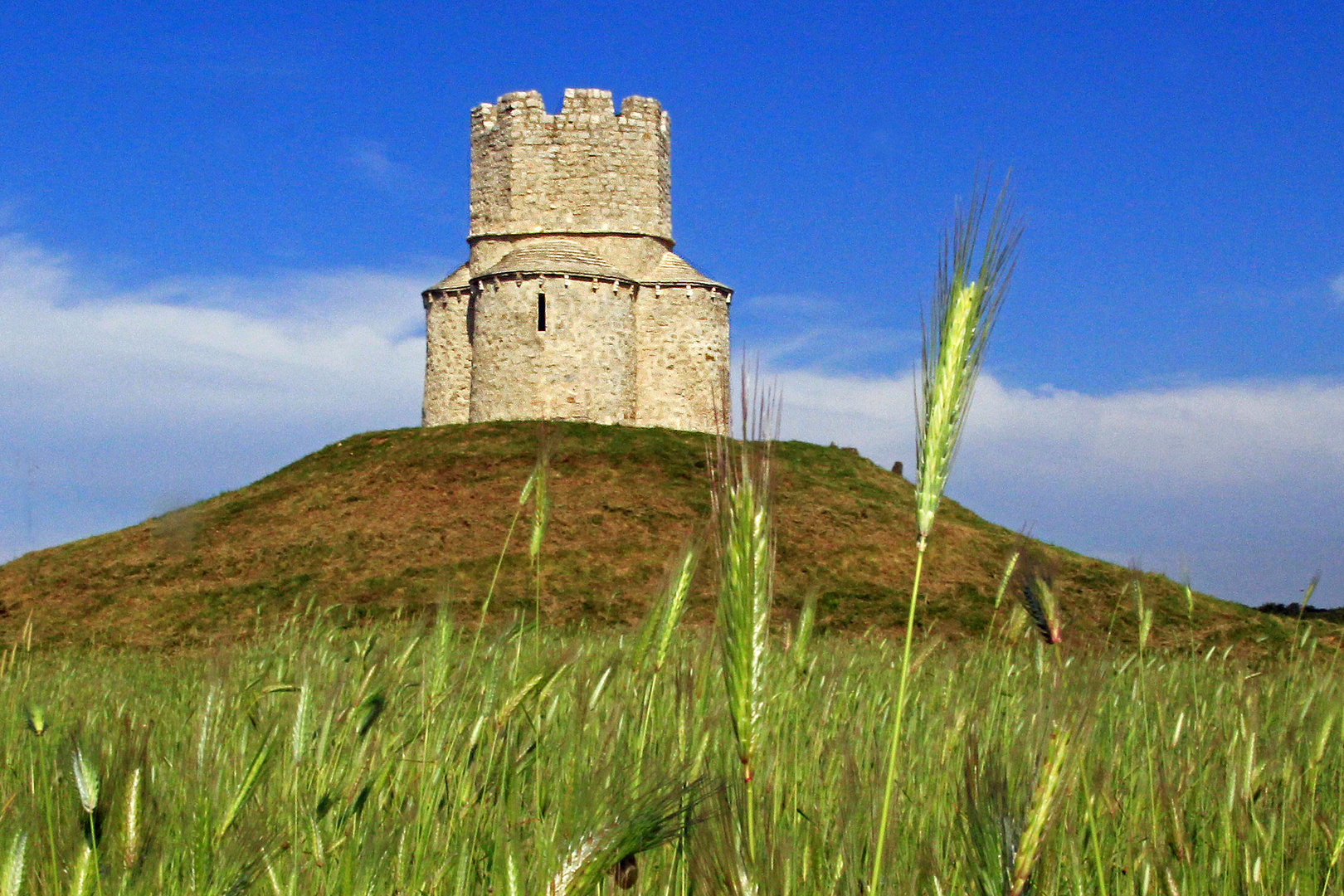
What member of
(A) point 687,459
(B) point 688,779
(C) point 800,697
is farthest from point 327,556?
(B) point 688,779

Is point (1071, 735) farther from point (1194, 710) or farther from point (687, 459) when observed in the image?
point (687, 459)

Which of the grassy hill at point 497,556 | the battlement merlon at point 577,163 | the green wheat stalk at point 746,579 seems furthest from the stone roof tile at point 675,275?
the green wheat stalk at point 746,579

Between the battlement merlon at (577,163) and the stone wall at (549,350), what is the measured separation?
3.09 meters

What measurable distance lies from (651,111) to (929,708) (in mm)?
32811

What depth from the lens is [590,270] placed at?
33188mm

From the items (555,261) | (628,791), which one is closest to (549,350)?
(555,261)

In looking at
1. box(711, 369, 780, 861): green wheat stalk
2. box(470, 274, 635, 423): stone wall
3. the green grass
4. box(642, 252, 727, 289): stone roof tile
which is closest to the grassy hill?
box(470, 274, 635, 423): stone wall

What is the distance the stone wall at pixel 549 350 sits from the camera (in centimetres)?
3278

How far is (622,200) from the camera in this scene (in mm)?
35375

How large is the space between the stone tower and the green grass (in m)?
29.1

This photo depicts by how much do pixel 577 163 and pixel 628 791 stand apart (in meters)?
34.5

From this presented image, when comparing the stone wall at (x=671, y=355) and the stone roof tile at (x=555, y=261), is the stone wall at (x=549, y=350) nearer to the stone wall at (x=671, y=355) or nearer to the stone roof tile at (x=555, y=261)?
the stone roof tile at (x=555, y=261)

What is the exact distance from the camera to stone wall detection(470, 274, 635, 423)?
3278cm

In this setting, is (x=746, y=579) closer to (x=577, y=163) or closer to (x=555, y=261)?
(x=555, y=261)
